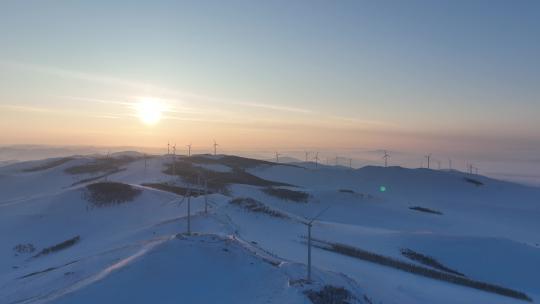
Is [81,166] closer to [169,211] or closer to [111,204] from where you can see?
[111,204]

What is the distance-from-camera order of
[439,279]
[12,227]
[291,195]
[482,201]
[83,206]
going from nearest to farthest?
[439,279] → [12,227] → [83,206] → [291,195] → [482,201]

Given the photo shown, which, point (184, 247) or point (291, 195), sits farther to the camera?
point (291, 195)

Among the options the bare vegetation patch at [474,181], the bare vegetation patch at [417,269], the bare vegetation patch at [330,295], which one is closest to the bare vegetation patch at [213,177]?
the bare vegetation patch at [417,269]

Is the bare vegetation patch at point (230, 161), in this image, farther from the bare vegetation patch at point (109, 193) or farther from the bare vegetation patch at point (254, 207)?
the bare vegetation patch at point (254, 207)

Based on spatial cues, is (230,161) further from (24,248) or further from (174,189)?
(24,248)

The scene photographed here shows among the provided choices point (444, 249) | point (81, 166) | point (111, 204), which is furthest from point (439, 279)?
point (81, 166)

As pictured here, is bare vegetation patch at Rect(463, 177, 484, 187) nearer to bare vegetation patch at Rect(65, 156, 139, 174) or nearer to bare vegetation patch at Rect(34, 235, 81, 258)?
bare vegetation patch at Rect(65, 156, 139, 174)
